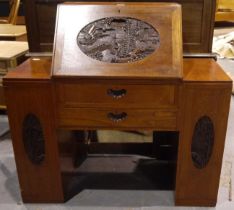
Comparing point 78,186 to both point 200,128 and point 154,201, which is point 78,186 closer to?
point 154,201

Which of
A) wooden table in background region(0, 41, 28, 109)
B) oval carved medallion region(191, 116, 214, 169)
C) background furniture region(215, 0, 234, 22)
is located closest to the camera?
oval carved medallion region(191, 116, 214, 169)

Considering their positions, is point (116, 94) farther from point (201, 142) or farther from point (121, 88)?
point (201, 142)

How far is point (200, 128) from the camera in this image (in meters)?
1.43

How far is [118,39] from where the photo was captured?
1421mm

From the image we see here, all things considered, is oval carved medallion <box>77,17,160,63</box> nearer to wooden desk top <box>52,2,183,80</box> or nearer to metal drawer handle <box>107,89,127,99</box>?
wooden desk top <box>52,2,183,80</box>

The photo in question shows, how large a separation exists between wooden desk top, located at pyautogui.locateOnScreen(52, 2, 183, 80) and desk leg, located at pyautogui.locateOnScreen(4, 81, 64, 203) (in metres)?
0.17

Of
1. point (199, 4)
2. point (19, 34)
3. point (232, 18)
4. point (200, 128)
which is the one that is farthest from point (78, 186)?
point (232, 18)

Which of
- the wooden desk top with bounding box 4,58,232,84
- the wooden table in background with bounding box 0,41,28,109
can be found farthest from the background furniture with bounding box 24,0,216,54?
the wooden table in background with bounding box 0,41,28,109

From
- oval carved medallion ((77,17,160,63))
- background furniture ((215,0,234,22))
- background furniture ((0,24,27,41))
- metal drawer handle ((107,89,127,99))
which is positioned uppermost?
oval carved medallion ((77,17,160,63))

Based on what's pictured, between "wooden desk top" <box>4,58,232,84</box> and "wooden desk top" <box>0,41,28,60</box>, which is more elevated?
"wooden desk top" <box>4,58,232,84</box>

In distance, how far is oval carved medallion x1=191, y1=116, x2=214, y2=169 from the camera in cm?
141

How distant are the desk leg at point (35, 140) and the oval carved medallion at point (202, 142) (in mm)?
616

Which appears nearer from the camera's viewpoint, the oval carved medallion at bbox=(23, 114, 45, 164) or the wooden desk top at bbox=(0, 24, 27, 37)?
the oval carved medallion at bbox=(23, 114, 45, 164)

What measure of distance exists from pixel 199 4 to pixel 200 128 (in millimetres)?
574
